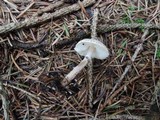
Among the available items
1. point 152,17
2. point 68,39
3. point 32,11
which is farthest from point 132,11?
point 32,11

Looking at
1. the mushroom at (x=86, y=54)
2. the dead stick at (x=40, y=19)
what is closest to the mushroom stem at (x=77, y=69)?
the mushroom at (x=86, y=54)

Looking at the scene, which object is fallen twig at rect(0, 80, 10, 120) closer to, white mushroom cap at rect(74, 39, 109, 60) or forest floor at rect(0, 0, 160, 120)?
forest floor at rect(0, 0, 160, 120)

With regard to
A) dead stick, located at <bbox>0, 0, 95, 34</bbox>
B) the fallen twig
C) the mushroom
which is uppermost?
dead stick, located at <bbox>0, 0, 95, 34</bbox>

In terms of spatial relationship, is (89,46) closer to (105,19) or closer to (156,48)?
(105,19)

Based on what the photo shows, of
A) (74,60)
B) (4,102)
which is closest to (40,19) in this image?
(74,60)

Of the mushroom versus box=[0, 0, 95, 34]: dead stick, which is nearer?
the mushroom

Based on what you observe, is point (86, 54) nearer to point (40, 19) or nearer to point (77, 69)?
point (77, 69)

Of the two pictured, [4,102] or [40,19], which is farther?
[40,19]

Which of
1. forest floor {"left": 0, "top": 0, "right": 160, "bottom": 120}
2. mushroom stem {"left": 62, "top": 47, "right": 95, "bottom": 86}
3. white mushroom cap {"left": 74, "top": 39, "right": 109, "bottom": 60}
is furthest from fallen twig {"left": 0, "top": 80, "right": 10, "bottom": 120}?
white mushroom cap {"left": 74, "top": 39, "right": 109, "bottom": 60}
